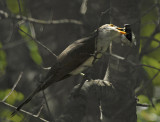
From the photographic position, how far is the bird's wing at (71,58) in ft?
13.7

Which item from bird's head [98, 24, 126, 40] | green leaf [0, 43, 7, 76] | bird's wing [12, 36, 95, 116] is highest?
green leaf [0, 43, 7, 76]

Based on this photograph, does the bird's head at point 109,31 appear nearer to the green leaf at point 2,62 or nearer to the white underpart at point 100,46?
the white underpart at point 100,46

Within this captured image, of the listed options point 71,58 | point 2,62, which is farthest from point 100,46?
point 2,62

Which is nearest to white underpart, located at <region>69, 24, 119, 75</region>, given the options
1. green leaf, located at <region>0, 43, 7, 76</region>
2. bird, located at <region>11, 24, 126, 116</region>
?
bird, located at <region>11, 24, 126, 116</region>

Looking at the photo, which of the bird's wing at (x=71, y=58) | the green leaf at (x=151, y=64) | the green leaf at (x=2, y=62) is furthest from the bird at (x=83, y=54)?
the green leaf at (x=2, y=62)

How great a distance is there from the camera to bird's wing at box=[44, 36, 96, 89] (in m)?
4.17

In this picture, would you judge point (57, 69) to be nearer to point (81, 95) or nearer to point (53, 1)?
point (81, 95)

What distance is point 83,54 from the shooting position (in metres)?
4.36

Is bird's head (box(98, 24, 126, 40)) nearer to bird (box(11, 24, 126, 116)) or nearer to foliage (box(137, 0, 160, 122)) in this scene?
bird (box(11, 24, 126, 116))

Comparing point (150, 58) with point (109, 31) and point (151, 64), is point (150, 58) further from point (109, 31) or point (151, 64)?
point (109, 31)

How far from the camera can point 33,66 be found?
25.3 feet

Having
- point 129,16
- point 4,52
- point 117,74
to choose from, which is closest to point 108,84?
point 117,74

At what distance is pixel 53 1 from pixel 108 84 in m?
2.53

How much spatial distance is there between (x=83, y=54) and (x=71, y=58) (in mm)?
182
